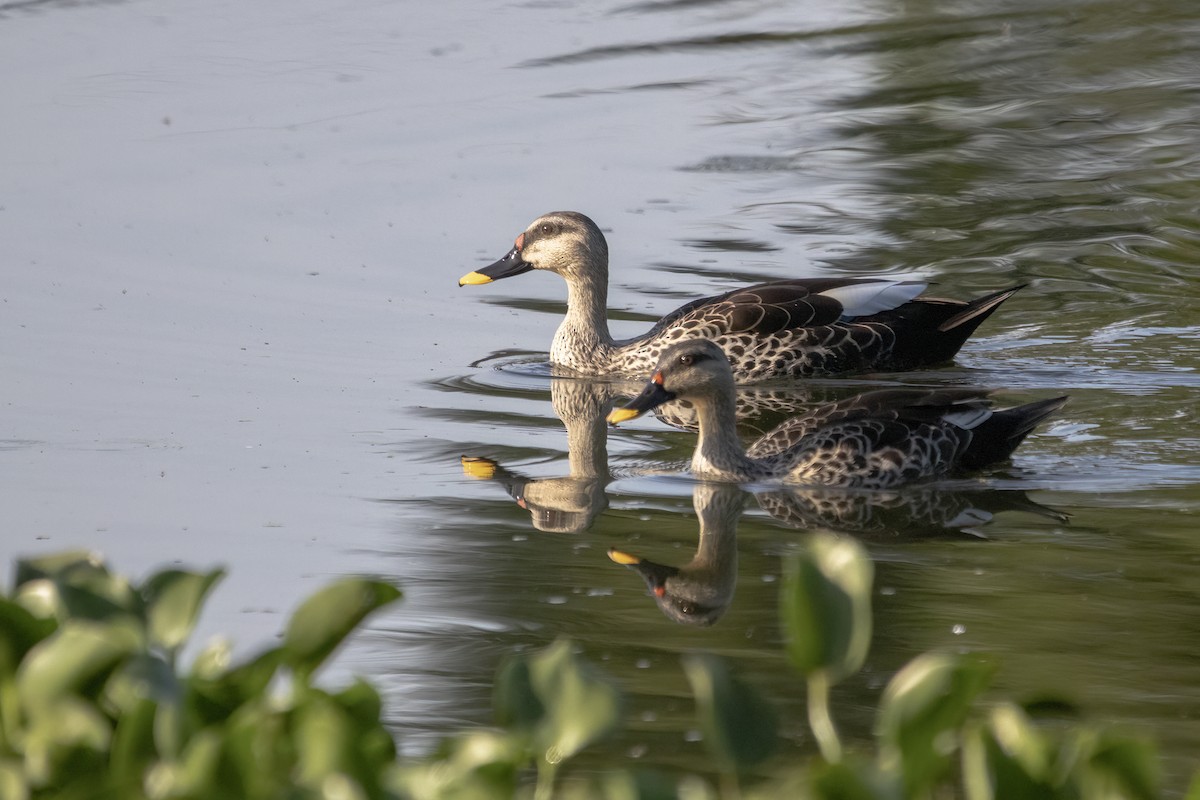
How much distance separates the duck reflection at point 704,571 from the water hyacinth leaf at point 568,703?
11.1 ft

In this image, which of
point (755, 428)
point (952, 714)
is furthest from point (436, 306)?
point (952, 714)

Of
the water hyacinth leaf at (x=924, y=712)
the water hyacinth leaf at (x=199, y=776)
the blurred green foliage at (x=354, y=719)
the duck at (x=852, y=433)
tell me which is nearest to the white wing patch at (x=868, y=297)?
the duck at (x=852, y=433)

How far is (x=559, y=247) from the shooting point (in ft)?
37.3

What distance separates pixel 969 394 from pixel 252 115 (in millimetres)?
9528

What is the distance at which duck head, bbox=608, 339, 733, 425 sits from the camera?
841cm

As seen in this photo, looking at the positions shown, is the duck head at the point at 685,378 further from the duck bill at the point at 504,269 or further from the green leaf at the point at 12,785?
the green leaf at the point at 12,785

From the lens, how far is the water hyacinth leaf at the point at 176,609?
10.2 feet

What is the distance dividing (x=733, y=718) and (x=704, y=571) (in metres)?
3.98

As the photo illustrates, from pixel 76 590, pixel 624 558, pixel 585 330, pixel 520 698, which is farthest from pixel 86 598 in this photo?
pixel 585 330

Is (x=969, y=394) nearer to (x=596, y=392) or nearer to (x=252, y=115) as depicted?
(x=596, y=392)

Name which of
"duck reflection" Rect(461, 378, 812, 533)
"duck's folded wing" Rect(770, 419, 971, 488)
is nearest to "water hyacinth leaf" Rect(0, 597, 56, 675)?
"duck reflection" Rect(461, 378, 812, 533)

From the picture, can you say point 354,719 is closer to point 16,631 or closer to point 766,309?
point 16,631

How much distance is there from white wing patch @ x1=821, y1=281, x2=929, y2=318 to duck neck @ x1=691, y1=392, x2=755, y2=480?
8.22 ft

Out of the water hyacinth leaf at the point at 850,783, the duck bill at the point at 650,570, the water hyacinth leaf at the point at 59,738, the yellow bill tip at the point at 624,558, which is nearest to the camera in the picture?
the water hyacinth leaf at the point at 850,783
